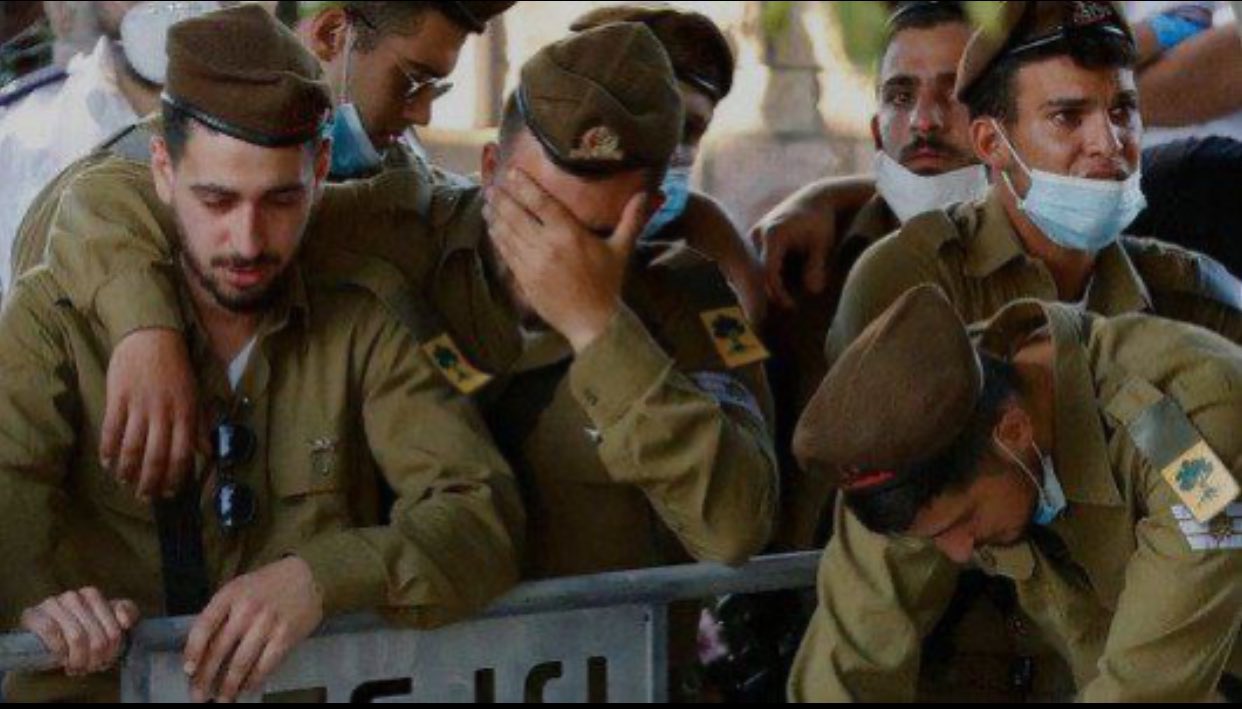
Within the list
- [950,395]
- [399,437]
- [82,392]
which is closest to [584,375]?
[399,437]

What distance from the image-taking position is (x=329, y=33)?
4605 millimetres

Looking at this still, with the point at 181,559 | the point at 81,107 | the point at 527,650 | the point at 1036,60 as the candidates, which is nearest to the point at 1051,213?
the point at 1036,60

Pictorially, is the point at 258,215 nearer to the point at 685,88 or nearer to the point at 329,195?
the point at 329,195

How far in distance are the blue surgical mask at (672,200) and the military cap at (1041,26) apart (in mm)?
642

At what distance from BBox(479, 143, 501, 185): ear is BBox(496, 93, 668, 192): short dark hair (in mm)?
13

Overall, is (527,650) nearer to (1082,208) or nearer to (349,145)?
(349,145)

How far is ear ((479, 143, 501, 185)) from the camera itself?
165 inches

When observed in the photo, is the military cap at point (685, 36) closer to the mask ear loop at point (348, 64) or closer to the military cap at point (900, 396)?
the mask ear loop at point (348, 64)

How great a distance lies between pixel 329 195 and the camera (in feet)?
13.9

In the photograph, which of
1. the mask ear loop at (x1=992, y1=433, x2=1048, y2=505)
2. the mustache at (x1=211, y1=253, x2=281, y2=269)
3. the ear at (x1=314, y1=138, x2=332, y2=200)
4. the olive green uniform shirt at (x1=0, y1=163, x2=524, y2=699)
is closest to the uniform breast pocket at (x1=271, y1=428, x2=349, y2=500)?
the olive green uniform shirt at (x1=0, y1=163, x2=524, y2=699)

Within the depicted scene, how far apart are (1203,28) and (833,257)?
112cm

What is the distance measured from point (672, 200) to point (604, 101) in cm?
67

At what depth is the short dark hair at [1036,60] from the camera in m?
4.57

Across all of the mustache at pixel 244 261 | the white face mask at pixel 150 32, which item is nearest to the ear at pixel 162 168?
the mustache at pixel 244 261
